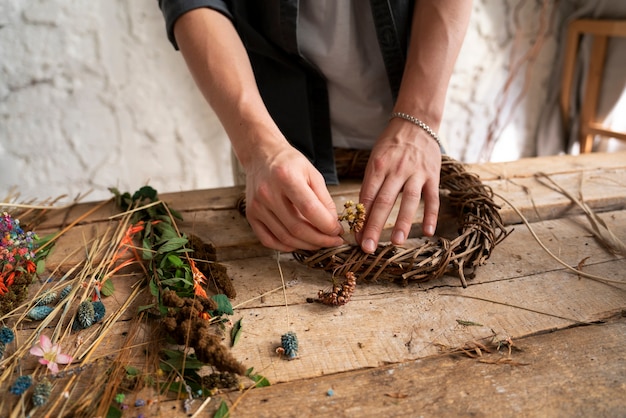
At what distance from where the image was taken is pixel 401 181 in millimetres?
910

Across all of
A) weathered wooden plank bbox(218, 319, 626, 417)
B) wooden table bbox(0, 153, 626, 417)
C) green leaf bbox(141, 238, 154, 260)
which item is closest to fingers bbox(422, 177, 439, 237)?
wooden table bbox(0, 153, 626, 417)

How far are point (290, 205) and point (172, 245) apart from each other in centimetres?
22

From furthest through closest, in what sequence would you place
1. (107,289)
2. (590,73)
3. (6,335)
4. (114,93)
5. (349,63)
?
(590,73), (114,93), (349,63), (107,289), (6,335)

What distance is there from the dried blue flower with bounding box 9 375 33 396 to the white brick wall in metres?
1.56

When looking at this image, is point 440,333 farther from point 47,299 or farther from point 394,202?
point 47,299

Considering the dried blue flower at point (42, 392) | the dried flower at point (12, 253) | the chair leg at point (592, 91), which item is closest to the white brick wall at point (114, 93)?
the chair leg at point (592, 91)

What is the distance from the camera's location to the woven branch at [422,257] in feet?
2.66

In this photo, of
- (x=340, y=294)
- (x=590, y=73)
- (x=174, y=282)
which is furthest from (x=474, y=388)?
(x=590, y=73)

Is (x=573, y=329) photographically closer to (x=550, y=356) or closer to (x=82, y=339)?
(x=550, y=356)

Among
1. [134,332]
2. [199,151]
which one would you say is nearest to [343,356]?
[134,332]

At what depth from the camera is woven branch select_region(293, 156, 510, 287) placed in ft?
2.66

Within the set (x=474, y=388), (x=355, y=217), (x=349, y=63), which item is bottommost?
(x=474, y=388)

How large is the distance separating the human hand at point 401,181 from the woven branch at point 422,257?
0.03 meters

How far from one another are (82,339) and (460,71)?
82.5 inches
